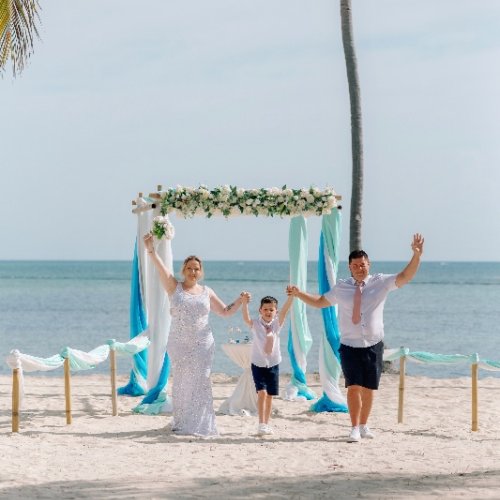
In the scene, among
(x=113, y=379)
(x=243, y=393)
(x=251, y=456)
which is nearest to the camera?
(x=251, y=456)

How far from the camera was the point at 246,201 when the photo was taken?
12.3 m

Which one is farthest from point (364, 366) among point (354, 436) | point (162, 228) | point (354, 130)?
point (354, 130)

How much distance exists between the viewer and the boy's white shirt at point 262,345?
10641mm

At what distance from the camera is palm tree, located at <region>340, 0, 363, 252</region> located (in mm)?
15570

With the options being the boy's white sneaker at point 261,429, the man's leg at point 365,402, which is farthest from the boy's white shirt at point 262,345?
the man's leg at point 365,402

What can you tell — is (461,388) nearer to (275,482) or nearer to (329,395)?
(329,395)

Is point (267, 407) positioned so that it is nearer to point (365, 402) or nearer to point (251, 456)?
point (365, 402)

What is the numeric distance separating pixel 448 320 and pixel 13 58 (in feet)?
104

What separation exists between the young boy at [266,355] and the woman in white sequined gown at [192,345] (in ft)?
1.54

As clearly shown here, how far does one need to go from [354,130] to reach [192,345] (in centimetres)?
663

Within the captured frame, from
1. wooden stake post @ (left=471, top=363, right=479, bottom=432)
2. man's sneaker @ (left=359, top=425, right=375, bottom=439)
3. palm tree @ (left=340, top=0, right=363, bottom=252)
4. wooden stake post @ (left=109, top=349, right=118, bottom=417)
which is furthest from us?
palm tree @ (left=340, top=0, right=363, bottom=252)

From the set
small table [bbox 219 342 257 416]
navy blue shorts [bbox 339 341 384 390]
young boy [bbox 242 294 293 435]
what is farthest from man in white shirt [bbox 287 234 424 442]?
small table [bbox 219 342 257 416]

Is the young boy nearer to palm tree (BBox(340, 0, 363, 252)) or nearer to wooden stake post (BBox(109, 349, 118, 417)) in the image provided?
wooden stake post (BBox(109, 349, 118, 417))

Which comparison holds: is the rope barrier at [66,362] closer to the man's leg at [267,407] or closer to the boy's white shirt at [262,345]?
the boy's white shirt at [262,345]
